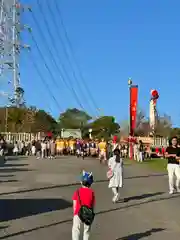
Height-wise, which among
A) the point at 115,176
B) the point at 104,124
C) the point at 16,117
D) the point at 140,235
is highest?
the point at 104,124

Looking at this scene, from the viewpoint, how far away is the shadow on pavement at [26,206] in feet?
37.8

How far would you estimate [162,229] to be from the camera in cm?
1002

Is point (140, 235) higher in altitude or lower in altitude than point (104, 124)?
lower

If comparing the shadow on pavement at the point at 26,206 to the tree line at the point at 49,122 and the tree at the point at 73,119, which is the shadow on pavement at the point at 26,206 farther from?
the tree at the point at 73,119

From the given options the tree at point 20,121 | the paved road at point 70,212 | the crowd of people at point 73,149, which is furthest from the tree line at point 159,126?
the paved road at point 70,212

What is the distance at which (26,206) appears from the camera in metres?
12.9

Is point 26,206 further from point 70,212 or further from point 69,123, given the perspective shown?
point 69,123

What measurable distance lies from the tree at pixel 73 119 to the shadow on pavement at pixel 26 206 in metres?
99.1

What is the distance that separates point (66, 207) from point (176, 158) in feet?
15.1

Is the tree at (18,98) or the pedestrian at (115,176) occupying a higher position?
the tree at (18,98)

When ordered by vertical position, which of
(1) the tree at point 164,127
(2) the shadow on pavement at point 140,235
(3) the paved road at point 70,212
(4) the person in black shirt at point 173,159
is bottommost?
(2) the shadow on pavement at point 140,235

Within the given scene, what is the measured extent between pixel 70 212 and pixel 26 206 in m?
1.41

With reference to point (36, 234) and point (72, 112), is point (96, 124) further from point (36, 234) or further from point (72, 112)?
point (36, 234)

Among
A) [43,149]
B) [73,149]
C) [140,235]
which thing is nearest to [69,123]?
[73,149]
